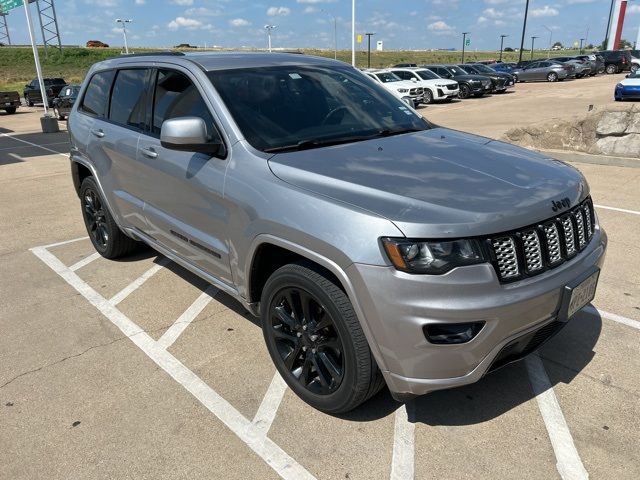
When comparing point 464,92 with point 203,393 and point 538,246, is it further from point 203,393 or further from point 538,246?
point 203,393

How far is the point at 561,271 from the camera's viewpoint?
8.27ft

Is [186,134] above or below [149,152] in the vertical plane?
above

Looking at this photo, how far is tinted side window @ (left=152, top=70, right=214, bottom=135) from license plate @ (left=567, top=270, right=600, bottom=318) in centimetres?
224

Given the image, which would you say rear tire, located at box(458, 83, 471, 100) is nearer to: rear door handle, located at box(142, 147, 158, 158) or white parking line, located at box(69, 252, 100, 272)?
white parking line, located at box(69, 252, 100, 272)

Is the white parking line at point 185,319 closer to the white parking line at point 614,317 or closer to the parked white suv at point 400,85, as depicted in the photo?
the white parking line at point 614,317

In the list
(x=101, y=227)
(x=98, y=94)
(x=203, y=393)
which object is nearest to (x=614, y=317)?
(x=203, y=393)

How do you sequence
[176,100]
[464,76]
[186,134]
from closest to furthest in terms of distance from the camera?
[186,134], [176,100], [464,76]

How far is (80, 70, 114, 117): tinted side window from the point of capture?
15.6 feet

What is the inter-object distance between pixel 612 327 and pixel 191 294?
3.27 m

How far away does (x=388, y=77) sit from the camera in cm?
2359

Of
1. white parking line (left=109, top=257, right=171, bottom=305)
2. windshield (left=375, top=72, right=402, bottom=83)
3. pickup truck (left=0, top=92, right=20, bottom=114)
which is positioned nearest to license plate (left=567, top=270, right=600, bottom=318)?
white parking line (left=109, top=257, right=171, bottom=305)

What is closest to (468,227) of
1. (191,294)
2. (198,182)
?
(198,182)

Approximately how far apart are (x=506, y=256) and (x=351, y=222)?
709 mm

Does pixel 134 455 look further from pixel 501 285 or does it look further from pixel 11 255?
pixel 11 255
